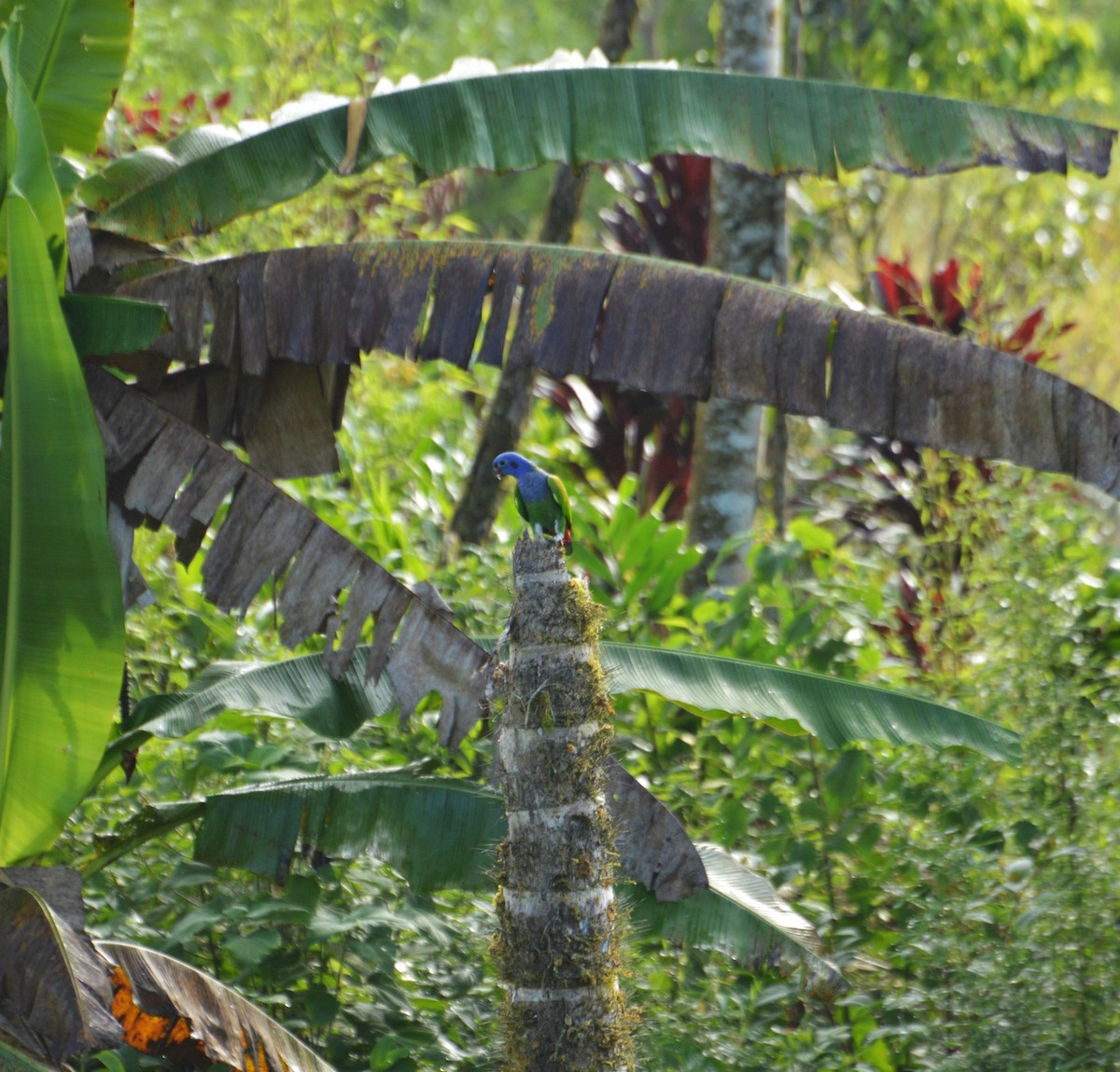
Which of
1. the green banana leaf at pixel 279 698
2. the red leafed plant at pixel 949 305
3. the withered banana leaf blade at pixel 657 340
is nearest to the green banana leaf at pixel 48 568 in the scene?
the green banana leaf at pixel 279 698

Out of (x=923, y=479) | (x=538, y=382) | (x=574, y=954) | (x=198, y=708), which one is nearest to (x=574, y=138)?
(x=198, y=708)

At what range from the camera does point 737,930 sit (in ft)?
11.0

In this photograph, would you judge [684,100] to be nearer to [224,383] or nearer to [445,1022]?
[224,383]

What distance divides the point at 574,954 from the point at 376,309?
1894 mm

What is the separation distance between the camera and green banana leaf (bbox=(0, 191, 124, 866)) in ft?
9.83

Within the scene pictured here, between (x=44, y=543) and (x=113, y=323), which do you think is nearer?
(x=44, y=543)

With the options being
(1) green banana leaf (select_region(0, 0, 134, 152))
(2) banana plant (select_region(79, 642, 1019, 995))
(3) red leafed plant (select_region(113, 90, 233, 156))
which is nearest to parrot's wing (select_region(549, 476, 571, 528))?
(2) banana plant (select_region(79, 642, 1019, 995))

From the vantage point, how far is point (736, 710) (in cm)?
348

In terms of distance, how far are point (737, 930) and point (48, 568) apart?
6.56 ft

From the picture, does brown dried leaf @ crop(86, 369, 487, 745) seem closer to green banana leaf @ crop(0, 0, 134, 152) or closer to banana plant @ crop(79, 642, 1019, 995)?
banana plant @ crop(79, 642, 1019, 995)

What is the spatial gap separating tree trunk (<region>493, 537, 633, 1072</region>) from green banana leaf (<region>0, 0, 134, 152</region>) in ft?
7.73

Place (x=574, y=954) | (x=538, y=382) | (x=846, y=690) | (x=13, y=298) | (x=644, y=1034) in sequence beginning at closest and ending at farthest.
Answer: (x=574, y=954) < (x=13, y=298) < (x=644, y=1034) < (x=846, y=690) < (x=538, y=382)

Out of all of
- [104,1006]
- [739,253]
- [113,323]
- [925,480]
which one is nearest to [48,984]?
[104,1006]

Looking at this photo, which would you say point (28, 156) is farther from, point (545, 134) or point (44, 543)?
point (545, 134)
